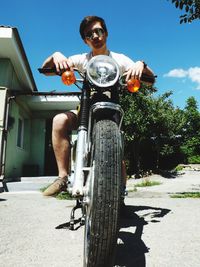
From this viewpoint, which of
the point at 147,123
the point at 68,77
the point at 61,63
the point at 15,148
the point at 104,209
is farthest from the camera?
the point at 147,123

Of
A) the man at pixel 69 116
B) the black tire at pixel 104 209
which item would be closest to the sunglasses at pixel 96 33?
the man at pixel 69 116

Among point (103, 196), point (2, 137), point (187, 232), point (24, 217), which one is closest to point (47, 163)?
point (2, 137)

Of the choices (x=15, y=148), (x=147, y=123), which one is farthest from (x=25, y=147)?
(x=147, y=123)

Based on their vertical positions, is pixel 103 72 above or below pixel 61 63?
below

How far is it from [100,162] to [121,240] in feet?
4.02

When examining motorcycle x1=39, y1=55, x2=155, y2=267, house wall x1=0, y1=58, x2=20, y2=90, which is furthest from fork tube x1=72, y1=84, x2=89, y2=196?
house wall x1=0, y1=58, x2=20, y2=90

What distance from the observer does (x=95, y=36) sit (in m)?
2.74

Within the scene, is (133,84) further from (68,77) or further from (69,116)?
(69,116)

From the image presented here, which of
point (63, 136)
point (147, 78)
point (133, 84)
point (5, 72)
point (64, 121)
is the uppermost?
point (5, 72)

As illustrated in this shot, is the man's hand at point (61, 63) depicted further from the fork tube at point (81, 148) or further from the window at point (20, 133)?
the window at point (20, 133)

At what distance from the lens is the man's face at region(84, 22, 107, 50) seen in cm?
272

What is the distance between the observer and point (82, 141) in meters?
2.07

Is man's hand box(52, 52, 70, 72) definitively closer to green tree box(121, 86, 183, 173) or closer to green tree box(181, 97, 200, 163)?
green tree box(121, 86, 183, 173)

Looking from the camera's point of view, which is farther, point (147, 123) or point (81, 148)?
point (147, 123)
